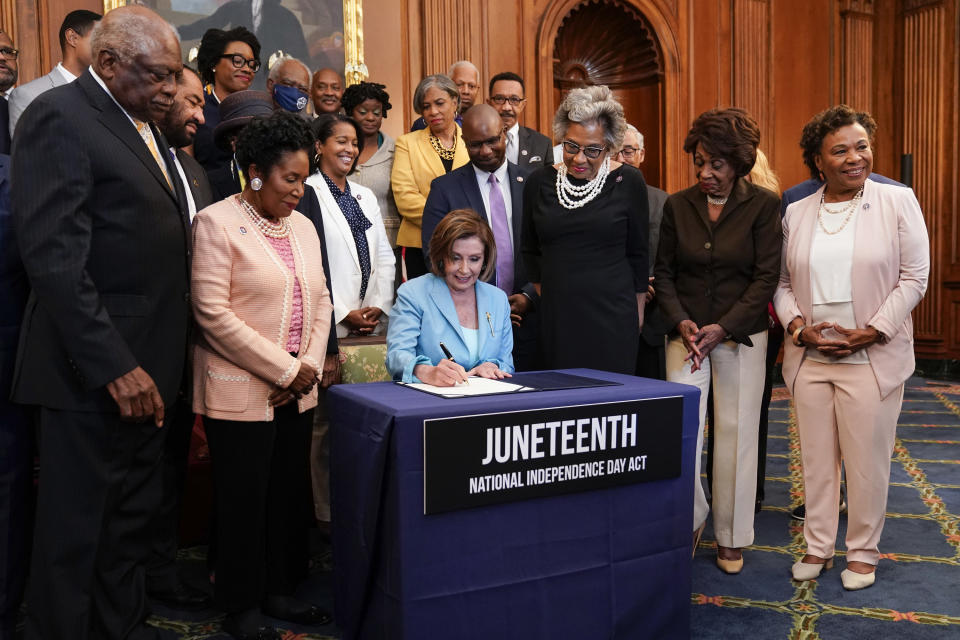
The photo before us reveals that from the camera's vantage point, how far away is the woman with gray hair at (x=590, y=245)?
3172mm

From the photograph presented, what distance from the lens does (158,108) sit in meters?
2.24

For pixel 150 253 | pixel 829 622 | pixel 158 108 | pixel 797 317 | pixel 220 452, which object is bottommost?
pixel 829 622

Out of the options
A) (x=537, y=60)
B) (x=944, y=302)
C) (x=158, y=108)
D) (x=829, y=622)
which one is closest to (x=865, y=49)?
(x=944, y=302)

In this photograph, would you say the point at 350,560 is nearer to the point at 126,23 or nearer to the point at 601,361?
the point at 601,361

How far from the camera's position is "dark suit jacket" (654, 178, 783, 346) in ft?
10.4

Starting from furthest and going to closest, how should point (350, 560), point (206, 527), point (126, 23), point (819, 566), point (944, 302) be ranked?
1. point (944, 302)
2. point (206, 527)
3. point (819, 566)
4. point (350, 560)
5. point (126, 23)

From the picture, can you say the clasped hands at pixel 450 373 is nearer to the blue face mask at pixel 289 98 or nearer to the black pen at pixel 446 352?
the black pen at pixel 446 352

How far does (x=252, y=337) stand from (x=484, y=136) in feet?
4.92

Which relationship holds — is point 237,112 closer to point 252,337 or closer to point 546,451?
point 252,337

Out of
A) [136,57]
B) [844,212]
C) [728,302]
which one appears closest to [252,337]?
[136,57]

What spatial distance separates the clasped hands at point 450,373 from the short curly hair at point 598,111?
1042mm

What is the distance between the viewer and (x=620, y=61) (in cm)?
838

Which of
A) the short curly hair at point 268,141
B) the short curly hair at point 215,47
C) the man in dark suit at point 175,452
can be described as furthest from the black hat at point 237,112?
the short curly hair at point 215,47

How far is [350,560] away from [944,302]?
8245 millimetres
